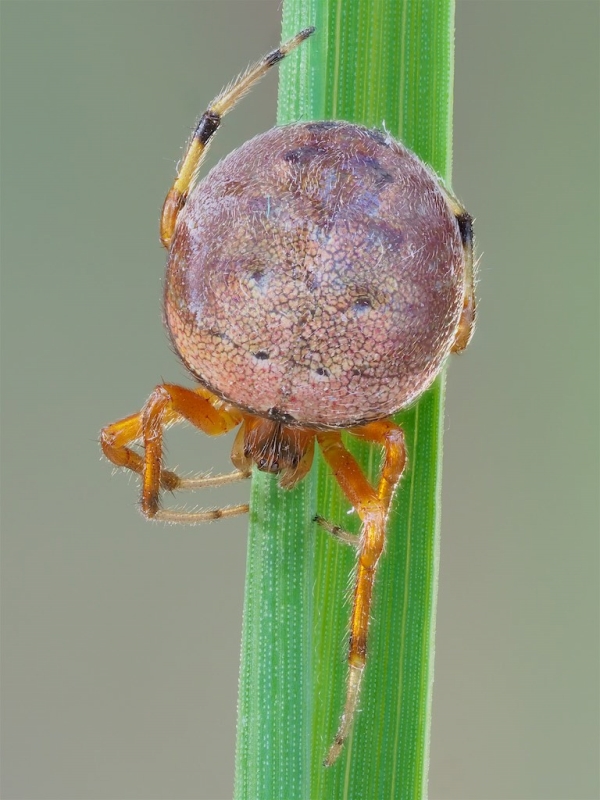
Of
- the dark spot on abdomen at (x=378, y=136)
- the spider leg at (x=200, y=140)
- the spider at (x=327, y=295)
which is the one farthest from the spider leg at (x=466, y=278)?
the spider leg at (x=200, y=140)

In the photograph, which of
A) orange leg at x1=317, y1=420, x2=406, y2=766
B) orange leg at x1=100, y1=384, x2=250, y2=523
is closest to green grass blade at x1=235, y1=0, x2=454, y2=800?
orange leg at x1=317, y1=420, x2=406, y2=766

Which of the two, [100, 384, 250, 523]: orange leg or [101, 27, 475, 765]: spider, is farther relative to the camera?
[100, 384, 250, 523]: orange leg

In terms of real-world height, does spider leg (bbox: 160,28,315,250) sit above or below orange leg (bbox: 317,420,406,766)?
above

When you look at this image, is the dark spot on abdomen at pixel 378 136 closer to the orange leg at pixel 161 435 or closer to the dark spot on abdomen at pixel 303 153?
the dark spot on abdomen at pixel 303 153

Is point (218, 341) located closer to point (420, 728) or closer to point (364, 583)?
point (364, 583)

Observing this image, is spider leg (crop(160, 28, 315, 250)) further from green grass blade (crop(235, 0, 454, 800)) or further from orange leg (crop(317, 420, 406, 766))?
orange leg (crop(317, 420, 406, 766))
